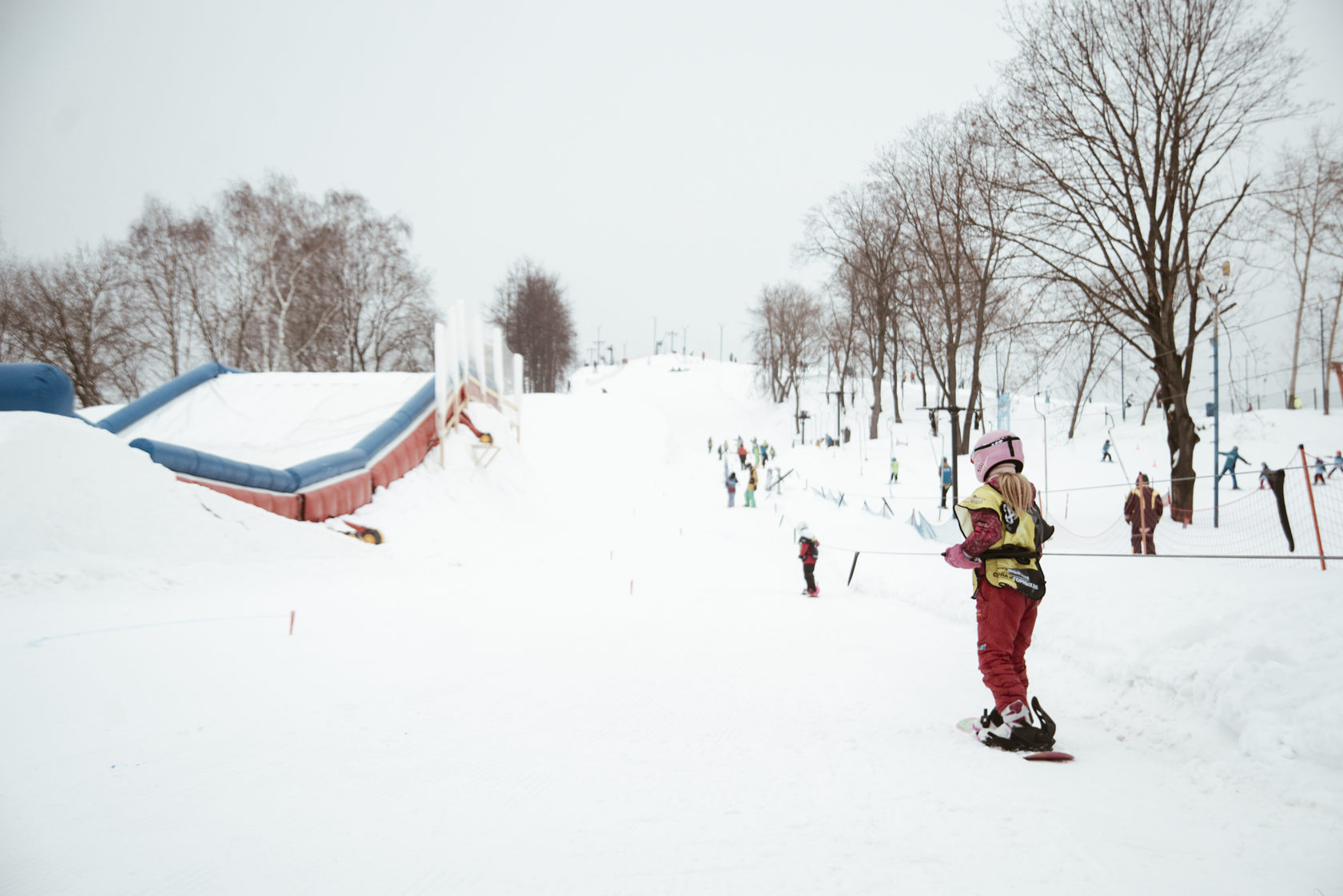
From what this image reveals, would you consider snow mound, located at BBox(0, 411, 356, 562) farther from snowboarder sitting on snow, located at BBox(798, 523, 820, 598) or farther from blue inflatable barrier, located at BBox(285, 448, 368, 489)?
snowboarder sitting on snow, located at BBox(798, 523, 820, 598)

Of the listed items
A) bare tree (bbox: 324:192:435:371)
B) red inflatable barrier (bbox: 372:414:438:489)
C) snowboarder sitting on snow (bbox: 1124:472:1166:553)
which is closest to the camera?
snowboarder sitting on snow (bbox: 1124:472:1166:553)

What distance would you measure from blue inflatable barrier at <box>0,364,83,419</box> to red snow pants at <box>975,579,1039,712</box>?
410 inches

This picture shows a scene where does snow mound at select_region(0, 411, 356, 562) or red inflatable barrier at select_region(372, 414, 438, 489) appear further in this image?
red inflatable barrier at select_region(372, 414, 438, 489)

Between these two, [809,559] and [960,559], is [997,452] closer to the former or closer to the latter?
[960,559]

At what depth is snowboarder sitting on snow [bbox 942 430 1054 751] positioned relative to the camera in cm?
396

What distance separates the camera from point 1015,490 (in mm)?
4137

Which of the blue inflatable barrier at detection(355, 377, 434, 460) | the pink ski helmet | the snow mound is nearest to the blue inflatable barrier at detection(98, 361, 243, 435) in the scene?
the blue inflatable barrier at detection(355, 377, 434, 460)

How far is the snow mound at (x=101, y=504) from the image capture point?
6836 mm

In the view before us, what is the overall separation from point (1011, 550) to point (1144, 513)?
10.2 m

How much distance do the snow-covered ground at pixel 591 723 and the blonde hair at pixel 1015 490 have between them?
151 centimetres

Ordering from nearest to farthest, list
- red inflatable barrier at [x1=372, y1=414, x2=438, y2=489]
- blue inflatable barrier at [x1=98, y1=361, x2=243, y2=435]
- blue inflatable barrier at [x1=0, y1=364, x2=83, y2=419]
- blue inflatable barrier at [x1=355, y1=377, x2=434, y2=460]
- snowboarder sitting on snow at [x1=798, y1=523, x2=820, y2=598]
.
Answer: blue inflatable barrier at [x1=0, y1=364, x2=83, y2=419]
snowboarder sitting on snow at [x1=798, y1=523, x2=820, y2=598]
blue inflatable barrier at [x1=355, y1=377, x2=434, y2=460]
red inflatable barrier at [x1=372, y1=414, x2=438, y2=489]
blue inflatable barrier at [x1=98, y1=361, x2=243, y2=435]

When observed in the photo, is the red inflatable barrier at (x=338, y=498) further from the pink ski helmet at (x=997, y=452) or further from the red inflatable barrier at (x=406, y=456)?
the pink ski helmet at (x=997, y=452)

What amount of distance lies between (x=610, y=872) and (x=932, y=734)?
2.58 meters

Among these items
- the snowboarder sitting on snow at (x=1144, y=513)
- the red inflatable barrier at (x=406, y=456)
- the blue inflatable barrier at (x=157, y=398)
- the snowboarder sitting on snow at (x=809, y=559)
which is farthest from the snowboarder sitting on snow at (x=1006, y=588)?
the blue inflatable barrier at (x=157, y=398)
